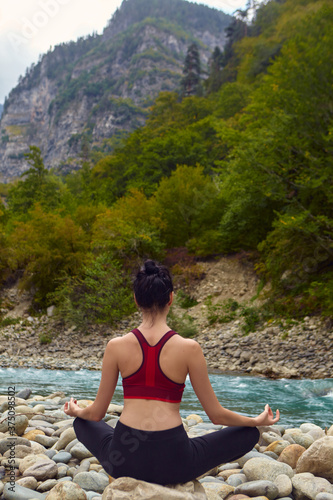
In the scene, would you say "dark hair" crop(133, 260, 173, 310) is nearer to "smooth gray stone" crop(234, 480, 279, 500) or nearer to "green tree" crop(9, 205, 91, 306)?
"smooth gray stone" crop(234, 480, 279, 500)

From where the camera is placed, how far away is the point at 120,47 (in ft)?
562

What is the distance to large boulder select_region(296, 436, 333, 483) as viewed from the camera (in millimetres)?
3330

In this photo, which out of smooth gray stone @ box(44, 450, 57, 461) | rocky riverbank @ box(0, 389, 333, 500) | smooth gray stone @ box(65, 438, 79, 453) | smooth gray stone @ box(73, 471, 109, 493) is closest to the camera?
rocky riverbank @ box(0, 389, 333, 500)

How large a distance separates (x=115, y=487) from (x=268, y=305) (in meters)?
13.9

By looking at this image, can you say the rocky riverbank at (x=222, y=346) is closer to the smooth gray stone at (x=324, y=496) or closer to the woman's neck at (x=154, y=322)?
the smooth gray stone at (x=324, y=496)

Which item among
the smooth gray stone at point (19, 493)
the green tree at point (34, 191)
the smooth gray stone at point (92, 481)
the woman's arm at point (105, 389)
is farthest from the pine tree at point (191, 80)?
the woman's arm at point (105, 389)

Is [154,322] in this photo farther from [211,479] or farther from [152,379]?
[211,479]

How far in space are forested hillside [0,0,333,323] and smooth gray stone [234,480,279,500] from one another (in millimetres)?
9937

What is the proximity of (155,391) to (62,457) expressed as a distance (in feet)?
7.90

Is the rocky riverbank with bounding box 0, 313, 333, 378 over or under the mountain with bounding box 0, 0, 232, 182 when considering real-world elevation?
under

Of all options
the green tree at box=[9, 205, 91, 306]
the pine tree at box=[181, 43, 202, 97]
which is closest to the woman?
the green tree at box=[9, 205, 91, 306]

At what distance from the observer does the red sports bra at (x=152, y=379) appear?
6.81 ft

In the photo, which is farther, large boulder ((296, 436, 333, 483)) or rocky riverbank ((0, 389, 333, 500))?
→ large boulder ((296, 436, 333, 483))

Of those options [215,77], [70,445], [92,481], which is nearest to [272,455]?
[92,481]
